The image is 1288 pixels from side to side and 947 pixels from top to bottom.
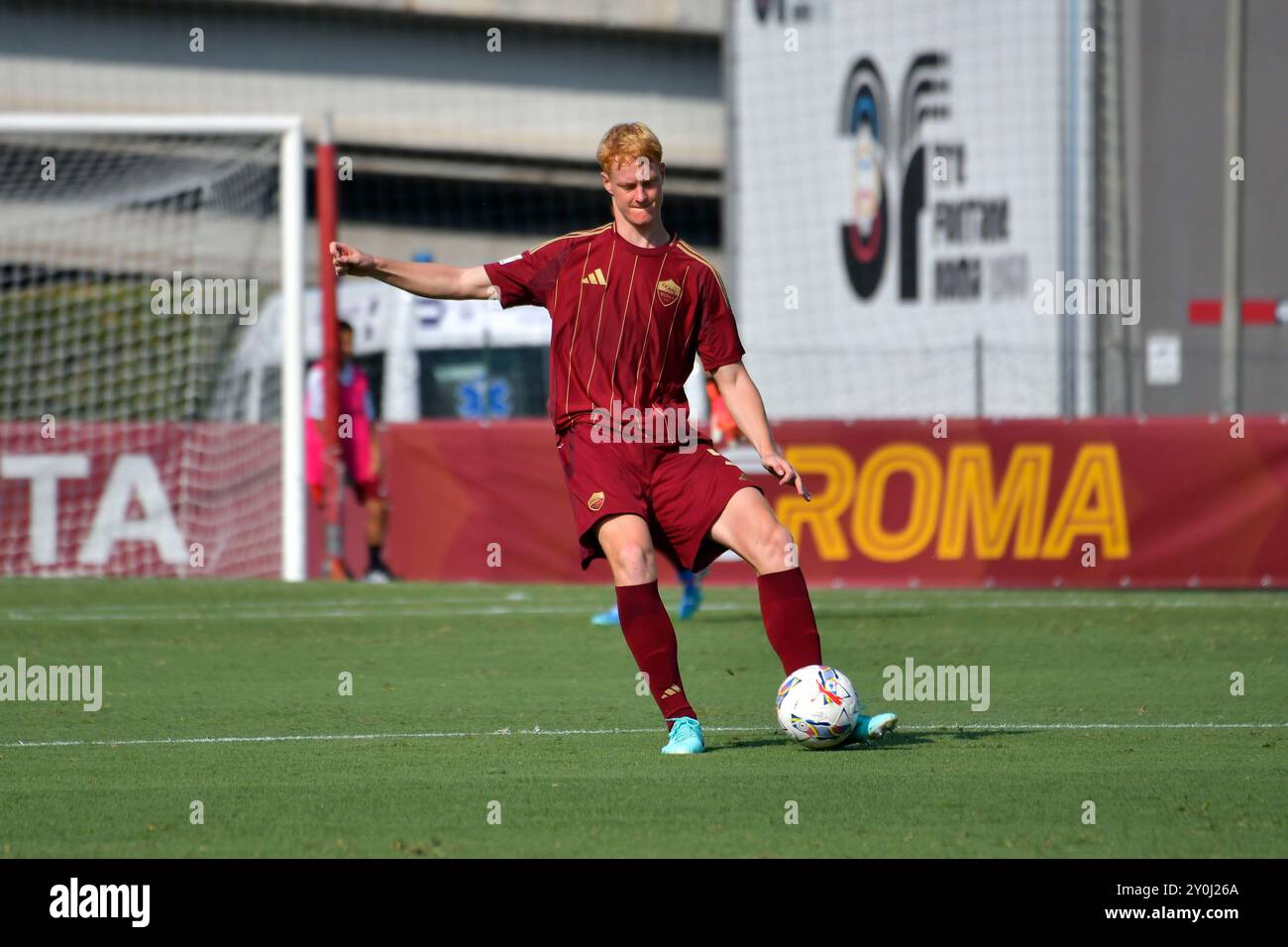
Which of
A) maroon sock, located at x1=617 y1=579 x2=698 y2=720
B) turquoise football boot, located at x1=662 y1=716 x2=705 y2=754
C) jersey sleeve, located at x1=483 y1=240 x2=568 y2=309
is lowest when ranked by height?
turquoise football boot, located at x1=662 y1=716 x2=705 y2=754

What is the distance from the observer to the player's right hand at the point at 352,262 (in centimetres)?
695

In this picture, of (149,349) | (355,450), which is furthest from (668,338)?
(149,349)

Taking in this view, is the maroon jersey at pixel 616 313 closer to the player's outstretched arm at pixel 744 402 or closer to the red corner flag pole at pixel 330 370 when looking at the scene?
the player's outstretched arm at pixel 744 402

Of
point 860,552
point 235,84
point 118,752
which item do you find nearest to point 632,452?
point 118,752

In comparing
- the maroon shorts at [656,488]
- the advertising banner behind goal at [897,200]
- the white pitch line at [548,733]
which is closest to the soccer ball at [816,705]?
the maroon shorts at [656,488]

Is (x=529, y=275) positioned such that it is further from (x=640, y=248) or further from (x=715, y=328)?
(x=715, y=328)

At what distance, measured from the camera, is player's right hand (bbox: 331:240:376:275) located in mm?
6945

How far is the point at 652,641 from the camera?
22.8 ft

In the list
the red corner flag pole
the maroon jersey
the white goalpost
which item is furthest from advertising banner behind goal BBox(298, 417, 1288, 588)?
the maroon jersey

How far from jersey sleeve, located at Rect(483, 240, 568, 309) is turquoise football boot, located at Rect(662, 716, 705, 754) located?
153 centimetres

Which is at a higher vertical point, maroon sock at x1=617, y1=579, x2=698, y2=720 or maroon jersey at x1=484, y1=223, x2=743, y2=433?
maroon jersey at x1=484, y1=223, x2=743, y2=433

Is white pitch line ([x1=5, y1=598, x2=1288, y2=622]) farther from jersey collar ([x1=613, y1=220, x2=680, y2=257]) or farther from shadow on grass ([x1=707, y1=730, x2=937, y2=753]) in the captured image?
jersey collar ([x1=613, y1=220, x2=680, y2=257])

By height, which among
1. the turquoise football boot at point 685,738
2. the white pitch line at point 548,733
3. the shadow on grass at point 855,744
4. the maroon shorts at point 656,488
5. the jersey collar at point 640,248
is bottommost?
the white pitch line at point 548,733

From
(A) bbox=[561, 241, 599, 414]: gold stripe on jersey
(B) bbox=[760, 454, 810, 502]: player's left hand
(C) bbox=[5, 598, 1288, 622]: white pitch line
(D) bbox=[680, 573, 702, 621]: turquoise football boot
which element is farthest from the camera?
(C) bbox=[5, 598, 1288, 622]: white pitch line
